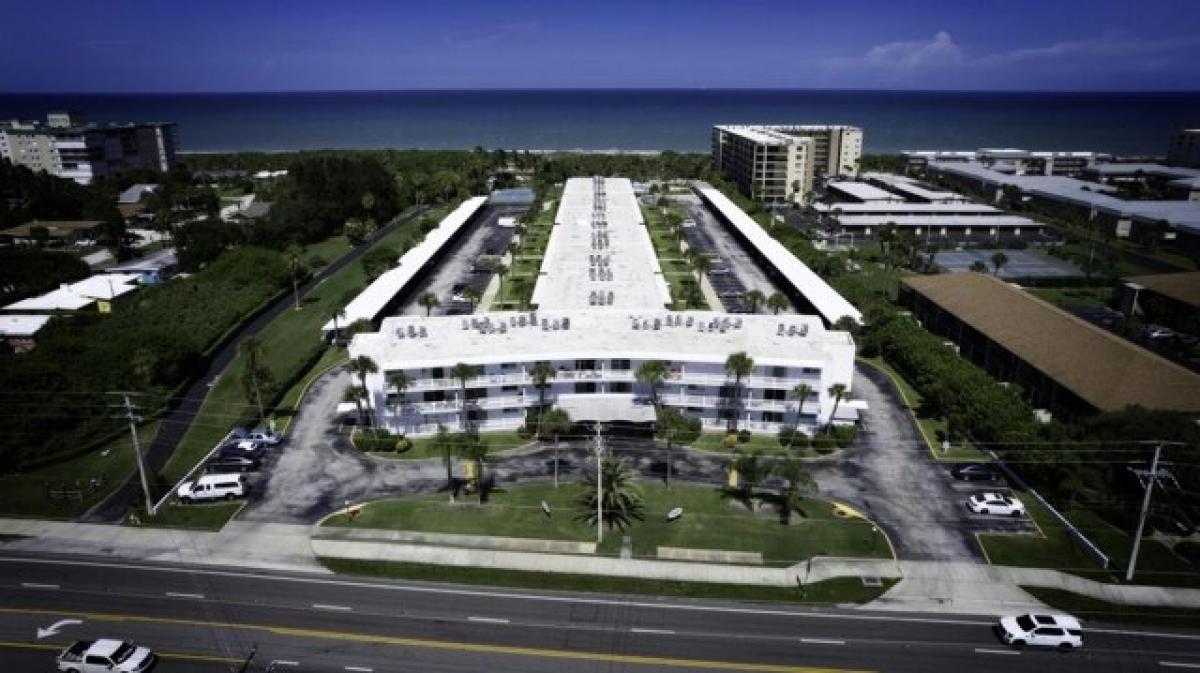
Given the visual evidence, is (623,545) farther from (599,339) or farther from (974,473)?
(974,473)

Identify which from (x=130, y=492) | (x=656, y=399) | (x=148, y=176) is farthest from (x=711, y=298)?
(x=148, y=176)

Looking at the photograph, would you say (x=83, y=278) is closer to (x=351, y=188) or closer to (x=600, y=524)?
(x=351, y=188)

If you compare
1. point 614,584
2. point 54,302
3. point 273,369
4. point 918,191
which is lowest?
point 614,584

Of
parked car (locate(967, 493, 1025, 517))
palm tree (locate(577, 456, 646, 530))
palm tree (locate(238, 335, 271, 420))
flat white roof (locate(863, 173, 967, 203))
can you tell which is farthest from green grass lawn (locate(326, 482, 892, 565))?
flat white roof (locate(863, 173, 967, 203))

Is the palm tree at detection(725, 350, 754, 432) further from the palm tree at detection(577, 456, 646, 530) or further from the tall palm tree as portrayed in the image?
the tall palm tree

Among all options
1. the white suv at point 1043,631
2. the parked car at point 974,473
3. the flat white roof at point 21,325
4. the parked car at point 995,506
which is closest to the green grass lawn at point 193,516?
the flat white roof at point 21,325

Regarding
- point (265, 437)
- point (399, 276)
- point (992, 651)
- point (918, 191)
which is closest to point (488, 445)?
point (265, 437)
